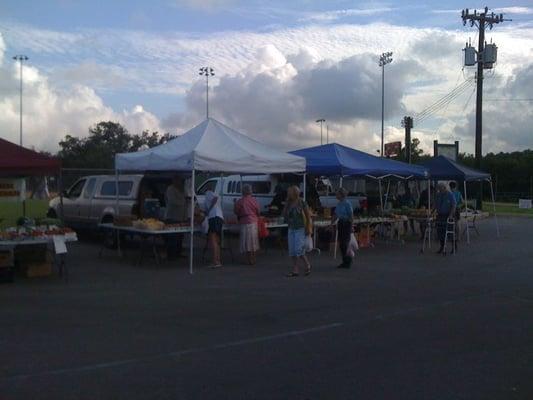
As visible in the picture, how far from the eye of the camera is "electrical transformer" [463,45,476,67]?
3862 cm

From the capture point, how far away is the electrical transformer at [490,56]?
38000 millimetres

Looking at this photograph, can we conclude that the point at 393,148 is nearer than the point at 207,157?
No

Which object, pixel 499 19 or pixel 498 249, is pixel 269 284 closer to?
pixel 498 249

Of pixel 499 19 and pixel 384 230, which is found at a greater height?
→ pixel 499 19

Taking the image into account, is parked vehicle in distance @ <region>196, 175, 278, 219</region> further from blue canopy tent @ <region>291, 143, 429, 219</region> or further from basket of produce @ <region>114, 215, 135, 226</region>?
basket of produce @ <region>114, 215, 135, 226</region>

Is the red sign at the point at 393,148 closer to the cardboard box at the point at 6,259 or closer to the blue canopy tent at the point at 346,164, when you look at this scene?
the blue canopy tent at the point at 346,164

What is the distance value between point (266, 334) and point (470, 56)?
34.3 meters

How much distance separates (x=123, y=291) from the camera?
10961 mm

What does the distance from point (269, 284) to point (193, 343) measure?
14.1 ft

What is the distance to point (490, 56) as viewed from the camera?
38.0 metres

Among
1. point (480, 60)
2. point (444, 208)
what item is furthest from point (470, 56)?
point (444, 208)

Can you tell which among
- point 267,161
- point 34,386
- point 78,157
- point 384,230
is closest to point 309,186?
point 384,230

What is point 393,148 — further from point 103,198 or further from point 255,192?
point 103,198

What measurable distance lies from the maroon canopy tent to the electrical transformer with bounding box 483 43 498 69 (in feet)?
103
